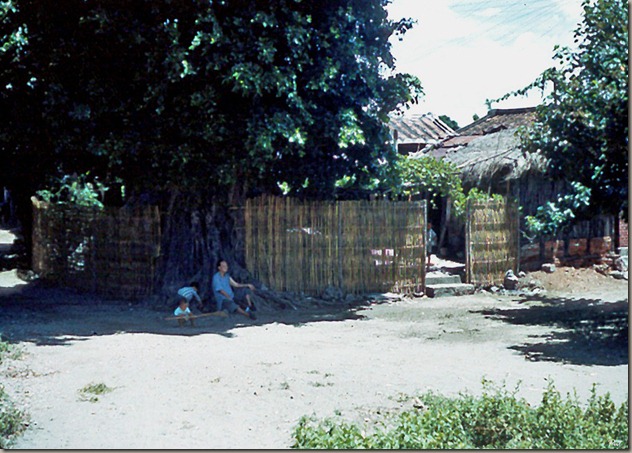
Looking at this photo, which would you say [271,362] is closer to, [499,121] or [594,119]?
[594,119]

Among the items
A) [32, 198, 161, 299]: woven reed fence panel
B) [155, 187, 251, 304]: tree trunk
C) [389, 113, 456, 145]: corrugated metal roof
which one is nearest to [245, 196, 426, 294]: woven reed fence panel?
[155, 187, 251, 304]: tree trunk

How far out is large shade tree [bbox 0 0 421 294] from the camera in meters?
10.2

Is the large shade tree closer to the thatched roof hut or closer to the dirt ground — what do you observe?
the dirt ground

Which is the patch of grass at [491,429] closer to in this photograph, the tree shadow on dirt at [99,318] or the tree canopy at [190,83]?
the tree shadow on dirt at [99,318]

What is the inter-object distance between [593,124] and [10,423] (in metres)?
6.93

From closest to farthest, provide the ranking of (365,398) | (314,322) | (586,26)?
(365,398) < (586,26) < (314,322)

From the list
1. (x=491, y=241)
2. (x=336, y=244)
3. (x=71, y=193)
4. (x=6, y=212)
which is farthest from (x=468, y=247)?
(x=6, y=212)

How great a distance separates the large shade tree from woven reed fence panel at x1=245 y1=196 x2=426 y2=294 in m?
0.83

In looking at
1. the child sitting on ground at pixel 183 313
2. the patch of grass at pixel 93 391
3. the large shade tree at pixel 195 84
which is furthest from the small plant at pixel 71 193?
the patch of grass at pixel 93 391

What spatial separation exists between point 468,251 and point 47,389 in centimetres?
920

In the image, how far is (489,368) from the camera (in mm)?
7594

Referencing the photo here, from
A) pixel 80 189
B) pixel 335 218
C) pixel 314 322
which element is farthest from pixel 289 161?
pixel 80 189

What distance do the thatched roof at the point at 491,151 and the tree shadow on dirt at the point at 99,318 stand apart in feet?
14.9

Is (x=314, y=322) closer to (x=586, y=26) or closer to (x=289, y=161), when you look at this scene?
(x=289, y=161)
